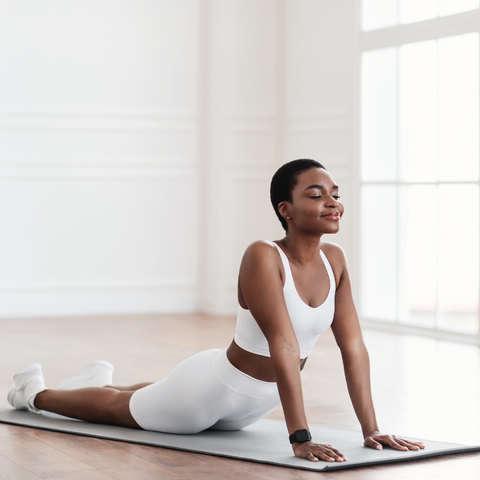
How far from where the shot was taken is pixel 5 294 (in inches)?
222

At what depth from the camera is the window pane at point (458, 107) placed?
4.77 metres

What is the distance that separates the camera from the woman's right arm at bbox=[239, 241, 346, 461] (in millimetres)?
2111

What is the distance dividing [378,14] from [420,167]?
1.10m

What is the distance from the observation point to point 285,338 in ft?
6.97

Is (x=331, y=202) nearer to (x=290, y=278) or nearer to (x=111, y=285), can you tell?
(x=290, y=278)

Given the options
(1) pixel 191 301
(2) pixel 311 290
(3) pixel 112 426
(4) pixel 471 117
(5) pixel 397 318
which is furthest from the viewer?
(1) pixel 191 301

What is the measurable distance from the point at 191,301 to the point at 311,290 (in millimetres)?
3928

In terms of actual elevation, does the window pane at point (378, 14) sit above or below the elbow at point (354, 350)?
above

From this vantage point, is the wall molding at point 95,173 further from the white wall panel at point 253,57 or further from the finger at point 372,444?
the finger at point 372,444

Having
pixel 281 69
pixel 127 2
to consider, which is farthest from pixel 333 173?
pixel 127 2

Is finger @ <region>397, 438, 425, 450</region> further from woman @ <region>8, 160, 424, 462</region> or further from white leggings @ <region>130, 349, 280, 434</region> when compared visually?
white leggings @ <region>130, 349, 280, 434</region>

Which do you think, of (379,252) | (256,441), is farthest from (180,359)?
(379,252)

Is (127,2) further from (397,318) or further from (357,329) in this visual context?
(357,329)

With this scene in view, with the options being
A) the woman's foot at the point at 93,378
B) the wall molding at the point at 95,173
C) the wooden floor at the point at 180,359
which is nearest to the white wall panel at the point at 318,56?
the wall molding at the point at 95,173
